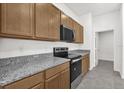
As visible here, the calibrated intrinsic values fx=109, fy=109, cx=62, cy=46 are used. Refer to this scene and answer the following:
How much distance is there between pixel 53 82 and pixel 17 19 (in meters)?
1.15

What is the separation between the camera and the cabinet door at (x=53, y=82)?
169 centimetres

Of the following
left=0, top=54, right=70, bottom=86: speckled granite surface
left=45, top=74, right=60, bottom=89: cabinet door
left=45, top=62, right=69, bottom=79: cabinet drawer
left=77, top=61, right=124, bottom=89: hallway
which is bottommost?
left=77, top=61, right=124, bottom=89: hallway

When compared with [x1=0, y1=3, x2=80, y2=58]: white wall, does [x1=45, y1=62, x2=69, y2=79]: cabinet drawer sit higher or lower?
lower

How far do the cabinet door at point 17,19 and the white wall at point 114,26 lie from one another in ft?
13.9

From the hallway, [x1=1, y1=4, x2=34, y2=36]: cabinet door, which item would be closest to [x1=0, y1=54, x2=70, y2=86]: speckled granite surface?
[x1=1, y1=4, x2=34, y2=36]: cabinet door

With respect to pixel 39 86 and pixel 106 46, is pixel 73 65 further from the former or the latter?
pixel 106 46

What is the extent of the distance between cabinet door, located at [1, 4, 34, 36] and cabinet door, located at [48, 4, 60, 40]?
1.94 feet

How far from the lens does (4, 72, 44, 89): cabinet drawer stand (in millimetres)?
1097

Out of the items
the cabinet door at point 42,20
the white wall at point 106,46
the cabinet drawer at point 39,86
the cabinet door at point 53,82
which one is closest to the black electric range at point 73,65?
the cabinet door at point 53,82

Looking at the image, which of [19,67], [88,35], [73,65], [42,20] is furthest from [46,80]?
[88,35]

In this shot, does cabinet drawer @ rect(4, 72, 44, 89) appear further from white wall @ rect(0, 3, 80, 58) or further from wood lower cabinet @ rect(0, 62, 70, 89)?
white wall @ rect(0, 3, 80, 58)

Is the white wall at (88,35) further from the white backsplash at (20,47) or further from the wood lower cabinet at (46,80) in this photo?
the wood lower cabinet at (46,80)

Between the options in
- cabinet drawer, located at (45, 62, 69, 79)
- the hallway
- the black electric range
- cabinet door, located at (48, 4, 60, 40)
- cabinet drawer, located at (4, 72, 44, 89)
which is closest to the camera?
cabinet drawer, located at (4, 72, 44, 89)
